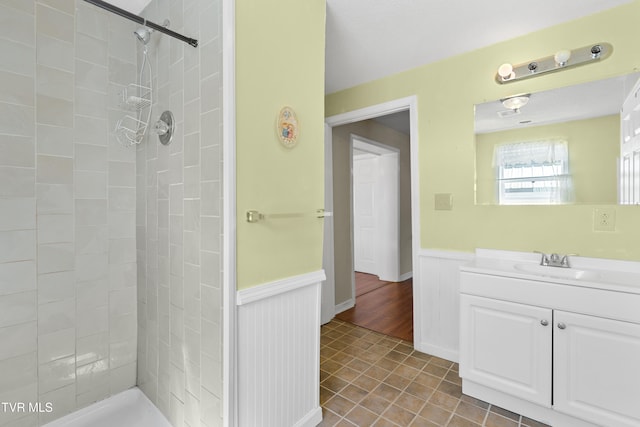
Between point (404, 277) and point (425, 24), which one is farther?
point (404, 277)

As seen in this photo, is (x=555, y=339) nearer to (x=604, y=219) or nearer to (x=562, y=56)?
(x=604, y=219)

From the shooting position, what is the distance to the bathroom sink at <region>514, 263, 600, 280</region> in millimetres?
1710

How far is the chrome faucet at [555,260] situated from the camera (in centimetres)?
184

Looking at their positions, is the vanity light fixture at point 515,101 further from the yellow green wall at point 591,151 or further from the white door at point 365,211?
the white door at point 365,211

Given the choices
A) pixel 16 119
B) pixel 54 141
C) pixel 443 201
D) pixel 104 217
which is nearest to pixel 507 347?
pixel 443 201

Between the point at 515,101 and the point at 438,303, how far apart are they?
1584 mm

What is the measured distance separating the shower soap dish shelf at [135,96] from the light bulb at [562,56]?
2.50 metres

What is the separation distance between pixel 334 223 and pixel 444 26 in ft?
6.56

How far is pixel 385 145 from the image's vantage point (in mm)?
4172

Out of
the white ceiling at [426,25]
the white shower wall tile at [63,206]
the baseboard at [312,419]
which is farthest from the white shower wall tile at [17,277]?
the white ceiling at [426,25]

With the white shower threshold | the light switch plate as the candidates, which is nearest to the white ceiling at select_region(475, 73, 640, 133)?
the light switch plate

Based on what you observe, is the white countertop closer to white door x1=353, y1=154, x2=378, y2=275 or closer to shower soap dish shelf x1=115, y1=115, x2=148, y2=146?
shower soap dish shelf x1=115, y1=115, x2=148, y2=146

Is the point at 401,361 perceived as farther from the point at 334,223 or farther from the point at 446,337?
the point at 334,223

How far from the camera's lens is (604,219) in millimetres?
1767
